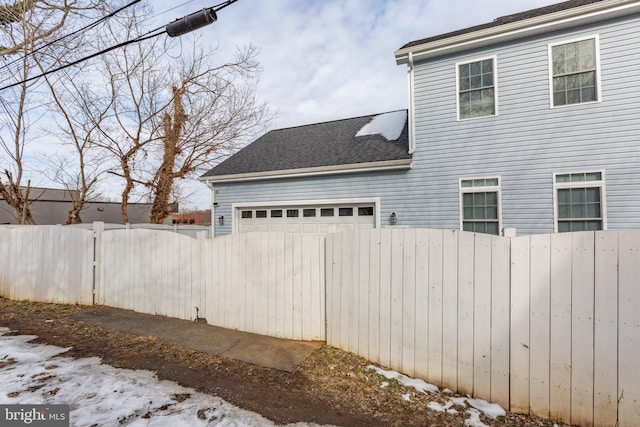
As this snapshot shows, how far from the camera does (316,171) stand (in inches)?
340

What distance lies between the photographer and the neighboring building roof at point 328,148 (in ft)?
27.4

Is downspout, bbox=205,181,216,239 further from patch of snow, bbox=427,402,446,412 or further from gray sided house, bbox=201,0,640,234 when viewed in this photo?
patch of snow, bbox=427,402,446,412

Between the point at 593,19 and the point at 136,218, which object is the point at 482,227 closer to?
the point at 593,19

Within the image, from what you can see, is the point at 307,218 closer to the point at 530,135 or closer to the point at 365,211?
the point at 365,211

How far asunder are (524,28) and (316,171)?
5.72m

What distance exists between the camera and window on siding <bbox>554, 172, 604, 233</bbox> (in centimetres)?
609

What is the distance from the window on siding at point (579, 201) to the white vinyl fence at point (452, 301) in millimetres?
4775

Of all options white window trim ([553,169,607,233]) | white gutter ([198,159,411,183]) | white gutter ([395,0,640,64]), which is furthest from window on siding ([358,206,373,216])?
white window trim ([553,169,607,233])

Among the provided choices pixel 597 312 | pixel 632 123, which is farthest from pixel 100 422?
pixel 632 123

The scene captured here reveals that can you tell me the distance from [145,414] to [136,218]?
86.6 feet

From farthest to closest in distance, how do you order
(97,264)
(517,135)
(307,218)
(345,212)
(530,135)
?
(307,218), (345,212), (517,135), (530,135), (97,264)

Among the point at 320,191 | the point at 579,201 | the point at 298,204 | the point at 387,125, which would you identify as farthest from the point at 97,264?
the point at 579,201

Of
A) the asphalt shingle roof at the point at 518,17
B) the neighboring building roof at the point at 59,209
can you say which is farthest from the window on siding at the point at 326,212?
the neighboring building roof at the point at 59,209

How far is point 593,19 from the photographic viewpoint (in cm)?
614
